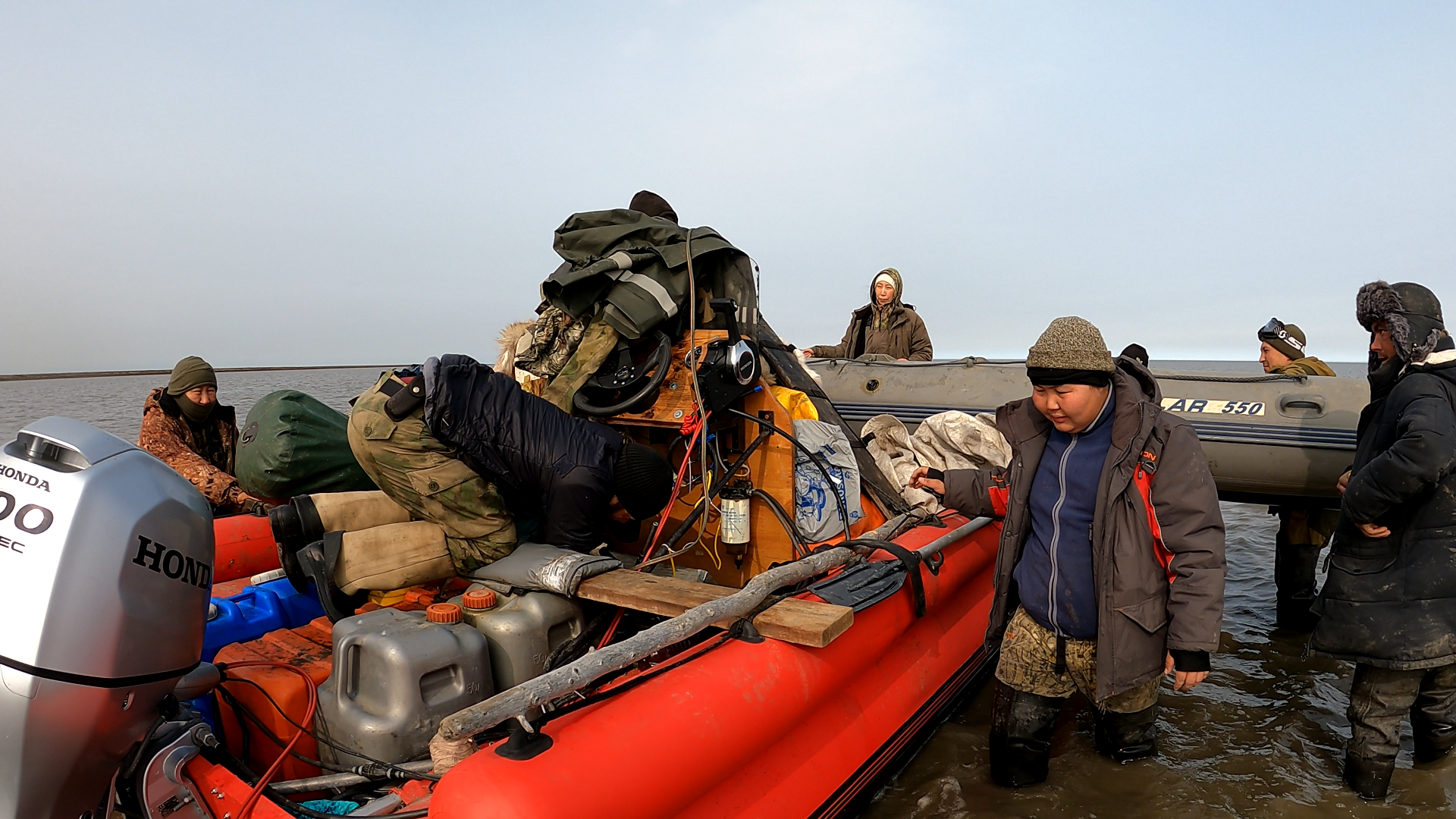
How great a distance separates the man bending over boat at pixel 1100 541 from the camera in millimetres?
2150

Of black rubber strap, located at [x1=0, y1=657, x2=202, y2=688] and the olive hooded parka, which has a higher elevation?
the olive hooded parka

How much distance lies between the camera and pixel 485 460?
2.76m

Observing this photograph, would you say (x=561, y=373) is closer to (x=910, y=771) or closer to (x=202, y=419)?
(x=910, y=771)

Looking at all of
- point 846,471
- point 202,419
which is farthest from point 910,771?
point 202,419

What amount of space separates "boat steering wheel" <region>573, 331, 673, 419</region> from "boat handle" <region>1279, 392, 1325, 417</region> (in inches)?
156

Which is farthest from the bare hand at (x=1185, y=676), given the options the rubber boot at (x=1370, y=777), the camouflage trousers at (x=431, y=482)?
the camouflage trousers at (x=431, y=482)

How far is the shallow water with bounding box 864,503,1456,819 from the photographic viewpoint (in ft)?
8.92

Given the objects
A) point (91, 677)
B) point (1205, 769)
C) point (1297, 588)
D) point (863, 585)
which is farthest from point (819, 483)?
point (1297, 588)

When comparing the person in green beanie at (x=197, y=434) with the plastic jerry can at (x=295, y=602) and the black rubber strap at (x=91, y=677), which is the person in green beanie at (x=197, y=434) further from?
the black rubber strap at (x=91, y=677)

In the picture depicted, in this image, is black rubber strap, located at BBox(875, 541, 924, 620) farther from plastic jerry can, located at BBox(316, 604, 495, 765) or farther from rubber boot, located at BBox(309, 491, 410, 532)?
rubber boot, located at BBox(309, 491, 410, 532)

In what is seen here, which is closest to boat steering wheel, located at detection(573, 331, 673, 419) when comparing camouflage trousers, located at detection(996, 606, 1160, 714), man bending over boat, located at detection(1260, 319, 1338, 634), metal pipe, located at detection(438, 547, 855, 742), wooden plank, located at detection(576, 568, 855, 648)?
wooden plank, located at detection(576, 568, 855, 648)

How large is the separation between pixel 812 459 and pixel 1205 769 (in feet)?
→ 6.46

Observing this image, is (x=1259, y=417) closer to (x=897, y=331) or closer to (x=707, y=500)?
(x=897, y=331)

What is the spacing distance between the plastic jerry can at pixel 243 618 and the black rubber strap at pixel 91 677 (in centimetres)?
93
